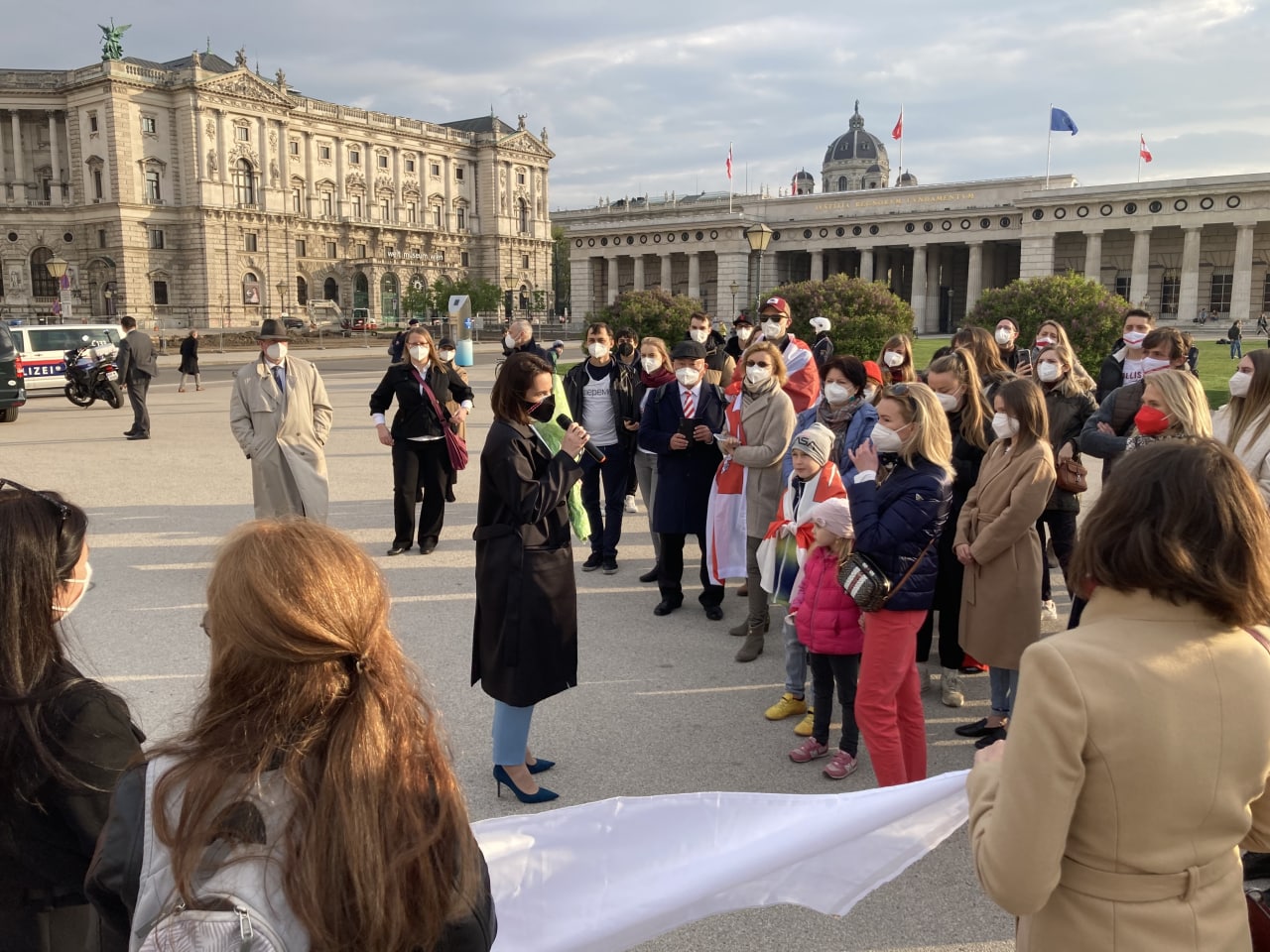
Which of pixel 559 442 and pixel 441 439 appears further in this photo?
pixel 441 439

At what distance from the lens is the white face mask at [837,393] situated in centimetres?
653

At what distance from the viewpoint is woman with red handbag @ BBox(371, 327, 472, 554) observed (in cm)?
926

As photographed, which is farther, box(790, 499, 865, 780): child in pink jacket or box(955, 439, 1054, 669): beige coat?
box(955, 439, 1054, 669): beige coat

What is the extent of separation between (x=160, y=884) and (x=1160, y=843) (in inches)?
71.5

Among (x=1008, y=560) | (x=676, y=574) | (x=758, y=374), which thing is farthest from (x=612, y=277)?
(x=1008, y=560)

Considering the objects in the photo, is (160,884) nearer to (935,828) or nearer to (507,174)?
(935,828)

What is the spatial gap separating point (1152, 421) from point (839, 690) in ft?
7.15

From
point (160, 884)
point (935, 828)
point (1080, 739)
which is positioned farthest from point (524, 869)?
point (1080, 739)

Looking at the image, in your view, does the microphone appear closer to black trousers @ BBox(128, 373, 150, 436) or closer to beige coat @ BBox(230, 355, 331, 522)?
beige coat @ BBox(230, 355, 331, 522)

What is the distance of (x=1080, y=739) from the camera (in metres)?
1.80

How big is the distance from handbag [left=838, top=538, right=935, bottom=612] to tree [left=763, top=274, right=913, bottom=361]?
67.0ft

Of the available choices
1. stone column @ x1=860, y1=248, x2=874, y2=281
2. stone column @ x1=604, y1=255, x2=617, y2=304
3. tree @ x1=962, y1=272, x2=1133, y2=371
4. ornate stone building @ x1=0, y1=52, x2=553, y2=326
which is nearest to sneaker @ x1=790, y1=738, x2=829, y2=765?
tree @ x1=962, y1=272, x2=1133, y2=371

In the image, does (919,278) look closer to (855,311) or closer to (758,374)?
(855,311)

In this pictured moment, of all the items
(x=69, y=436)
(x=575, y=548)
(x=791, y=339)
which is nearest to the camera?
(x=791, y=339)
